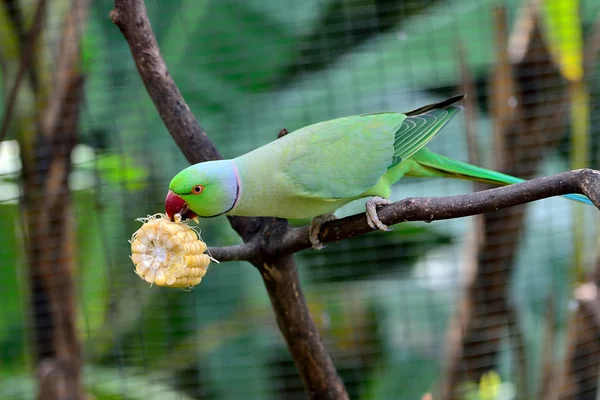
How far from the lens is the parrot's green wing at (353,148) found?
46.1 inches

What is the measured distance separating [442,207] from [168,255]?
40 centimetres

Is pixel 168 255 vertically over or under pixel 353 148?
under

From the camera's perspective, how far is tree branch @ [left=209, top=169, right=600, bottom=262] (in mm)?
839

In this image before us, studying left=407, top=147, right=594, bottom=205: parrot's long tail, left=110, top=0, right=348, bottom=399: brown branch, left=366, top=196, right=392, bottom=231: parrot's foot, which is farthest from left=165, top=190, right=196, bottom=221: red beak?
left=407, top=147, right=594, bottom=205: parrot's long tail

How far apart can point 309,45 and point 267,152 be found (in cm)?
146

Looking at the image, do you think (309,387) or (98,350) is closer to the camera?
(309,387)

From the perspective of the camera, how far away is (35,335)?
2.04 metres

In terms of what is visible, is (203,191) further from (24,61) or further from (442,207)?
(24,61)

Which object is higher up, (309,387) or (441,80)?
(441,80)

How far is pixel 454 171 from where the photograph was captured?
128cm

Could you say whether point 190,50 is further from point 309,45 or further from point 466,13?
point 466,13

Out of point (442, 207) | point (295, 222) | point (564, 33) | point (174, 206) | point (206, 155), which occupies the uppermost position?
point (564, 33)

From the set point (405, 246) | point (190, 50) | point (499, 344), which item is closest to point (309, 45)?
point (190, 50)

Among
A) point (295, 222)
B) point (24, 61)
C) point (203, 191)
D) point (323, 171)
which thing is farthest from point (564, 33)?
point (24, 61)
